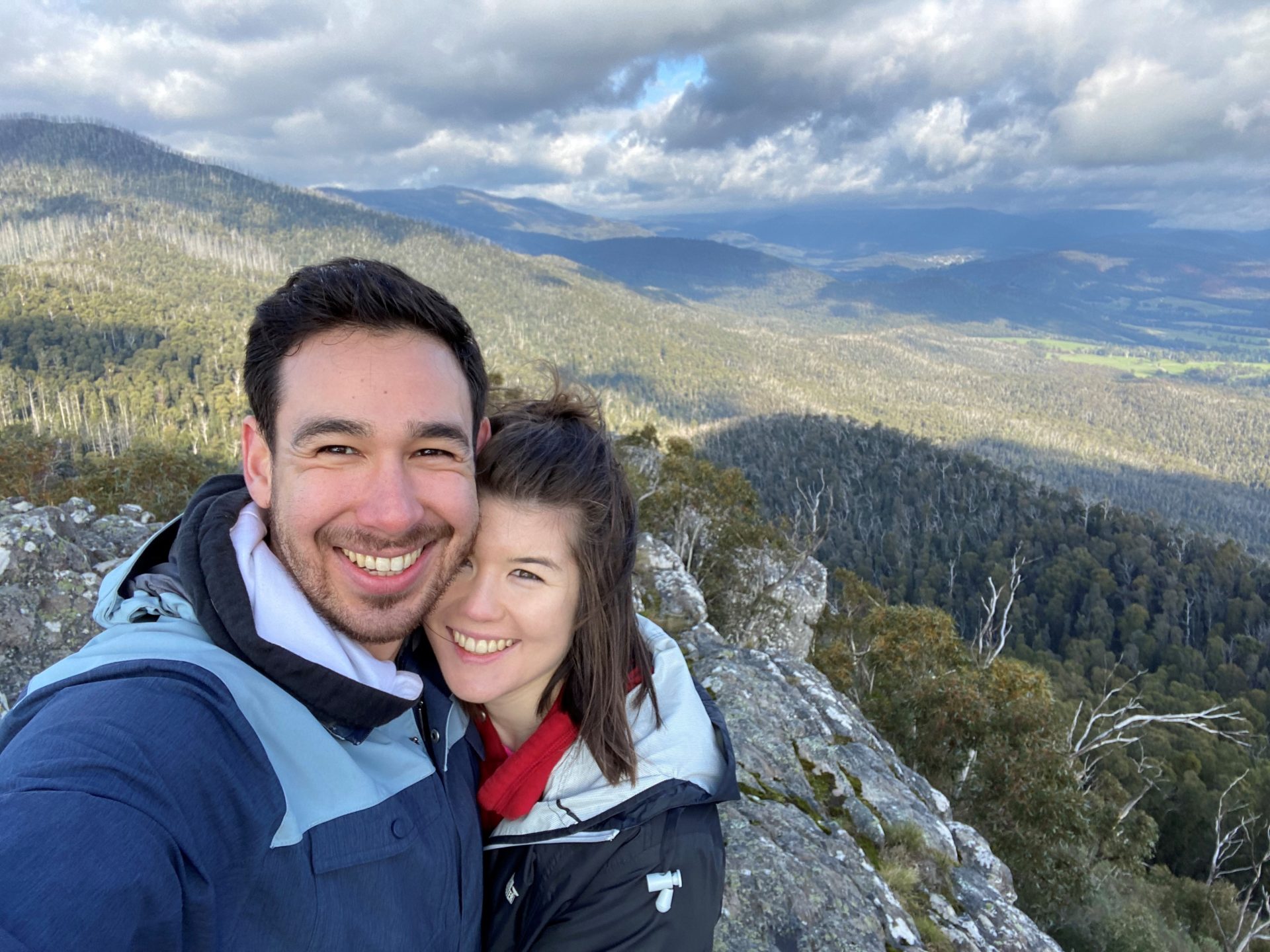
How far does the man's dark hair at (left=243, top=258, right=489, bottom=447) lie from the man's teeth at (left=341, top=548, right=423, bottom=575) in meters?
0.48

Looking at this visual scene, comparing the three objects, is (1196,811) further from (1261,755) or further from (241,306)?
(241,306)

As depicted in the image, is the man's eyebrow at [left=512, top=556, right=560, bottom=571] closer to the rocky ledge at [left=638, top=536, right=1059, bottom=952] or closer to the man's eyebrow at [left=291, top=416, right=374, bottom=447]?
the man's eyebrow at [left=291, top=416, right=374, bottom=447]

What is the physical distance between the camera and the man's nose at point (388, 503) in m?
2.06

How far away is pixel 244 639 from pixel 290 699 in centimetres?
19

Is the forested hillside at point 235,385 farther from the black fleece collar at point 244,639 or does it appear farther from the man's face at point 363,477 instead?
the black fleece collar at point 244,639

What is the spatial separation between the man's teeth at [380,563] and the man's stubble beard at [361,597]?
3 cm

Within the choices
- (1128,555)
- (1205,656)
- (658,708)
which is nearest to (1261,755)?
(1205,656)

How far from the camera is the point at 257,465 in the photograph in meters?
2.20

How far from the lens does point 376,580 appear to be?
6.77ft

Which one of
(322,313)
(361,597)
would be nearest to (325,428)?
(322,313)

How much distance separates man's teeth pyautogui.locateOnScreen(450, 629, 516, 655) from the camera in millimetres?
2521

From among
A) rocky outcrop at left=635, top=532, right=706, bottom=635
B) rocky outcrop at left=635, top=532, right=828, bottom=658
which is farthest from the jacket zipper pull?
rocky outcrop at left=635, top=532, right=828, bottom=658

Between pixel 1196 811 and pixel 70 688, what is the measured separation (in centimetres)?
3714

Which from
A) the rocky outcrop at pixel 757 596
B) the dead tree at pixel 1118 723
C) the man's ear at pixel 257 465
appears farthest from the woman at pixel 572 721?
the dead tree at pixel 1118 723
